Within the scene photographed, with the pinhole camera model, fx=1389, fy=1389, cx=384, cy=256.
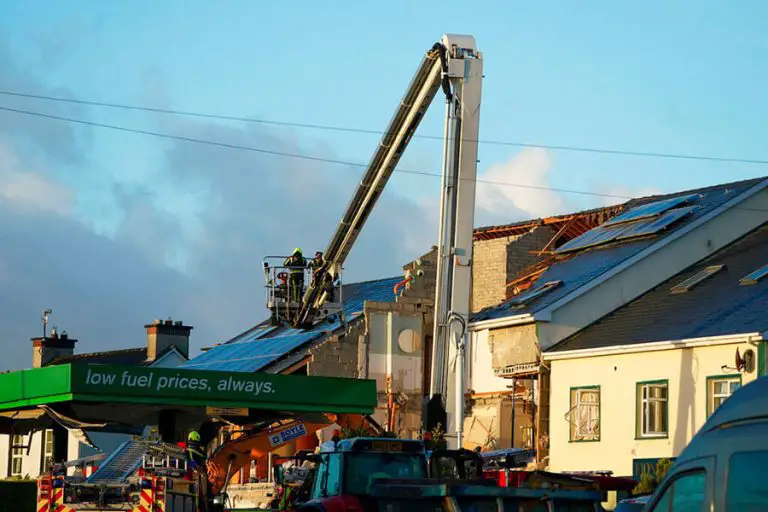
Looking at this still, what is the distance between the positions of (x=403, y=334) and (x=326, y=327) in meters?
2.75

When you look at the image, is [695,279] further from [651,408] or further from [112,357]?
[112,357]

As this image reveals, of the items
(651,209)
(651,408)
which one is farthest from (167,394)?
(651,209)

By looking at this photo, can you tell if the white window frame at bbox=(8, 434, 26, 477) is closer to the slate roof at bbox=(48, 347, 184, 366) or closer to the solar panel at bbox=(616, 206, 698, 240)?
the slate roof at bbox=(48, 347, 184, 366)

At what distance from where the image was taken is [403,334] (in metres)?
42.5

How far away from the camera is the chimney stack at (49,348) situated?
196 feet

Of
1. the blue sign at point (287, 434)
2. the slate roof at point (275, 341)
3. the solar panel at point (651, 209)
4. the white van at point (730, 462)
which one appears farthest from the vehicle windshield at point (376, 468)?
the slate roof at point (275, 341)

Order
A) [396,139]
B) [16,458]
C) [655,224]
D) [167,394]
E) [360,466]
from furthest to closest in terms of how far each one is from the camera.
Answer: [16,458], [655,224], [396,139], [167,394], [360,466]

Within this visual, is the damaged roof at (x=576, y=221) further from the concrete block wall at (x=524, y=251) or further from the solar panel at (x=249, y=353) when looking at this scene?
the solar panel at (x=249, y=353)

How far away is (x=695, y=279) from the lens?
115 ft

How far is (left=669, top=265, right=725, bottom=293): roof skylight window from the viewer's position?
3462 centimetres

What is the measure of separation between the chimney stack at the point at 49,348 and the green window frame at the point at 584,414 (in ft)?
103

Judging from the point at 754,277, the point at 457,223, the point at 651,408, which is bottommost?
the point at 651,408

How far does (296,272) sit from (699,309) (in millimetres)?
12136

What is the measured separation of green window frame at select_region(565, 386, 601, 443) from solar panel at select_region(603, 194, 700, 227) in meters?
6.71
